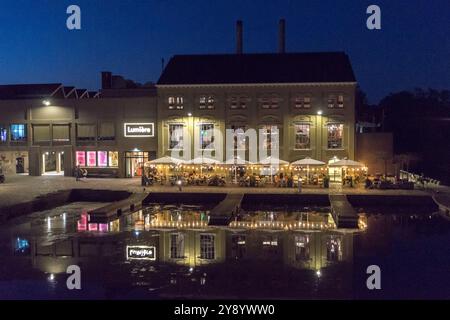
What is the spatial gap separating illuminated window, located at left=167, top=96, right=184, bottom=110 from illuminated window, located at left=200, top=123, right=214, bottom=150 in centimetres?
216

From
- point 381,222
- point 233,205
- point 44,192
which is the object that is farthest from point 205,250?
point 44,192

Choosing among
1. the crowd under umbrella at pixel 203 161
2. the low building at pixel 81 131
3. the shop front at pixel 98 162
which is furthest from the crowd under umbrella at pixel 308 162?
the shop front at pixel 98 162

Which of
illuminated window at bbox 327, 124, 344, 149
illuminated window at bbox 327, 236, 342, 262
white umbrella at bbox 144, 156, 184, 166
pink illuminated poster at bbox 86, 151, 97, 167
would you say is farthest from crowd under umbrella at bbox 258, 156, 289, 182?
pink illuminated poster at bbox 86, 151, 97, 167

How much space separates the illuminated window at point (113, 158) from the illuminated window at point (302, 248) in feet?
72.5

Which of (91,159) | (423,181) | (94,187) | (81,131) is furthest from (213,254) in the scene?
(81,131)

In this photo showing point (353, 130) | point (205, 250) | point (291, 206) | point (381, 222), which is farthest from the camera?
point (353, 130)

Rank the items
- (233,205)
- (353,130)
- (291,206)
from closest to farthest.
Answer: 1. (233,205)
2. (291,206)
3. (353,130)

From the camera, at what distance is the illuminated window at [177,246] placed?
2006 centimetres

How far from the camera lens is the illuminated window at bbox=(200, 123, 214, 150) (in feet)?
129

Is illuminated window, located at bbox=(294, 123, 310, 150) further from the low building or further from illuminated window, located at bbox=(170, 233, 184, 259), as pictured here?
illuminated window, located at bbox=(170, 233, 184, 259)

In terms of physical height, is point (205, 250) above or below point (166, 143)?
below

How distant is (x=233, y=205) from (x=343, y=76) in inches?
586

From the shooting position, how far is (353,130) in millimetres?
37688

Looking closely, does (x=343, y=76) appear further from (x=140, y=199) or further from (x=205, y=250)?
(x=205, y=250)
